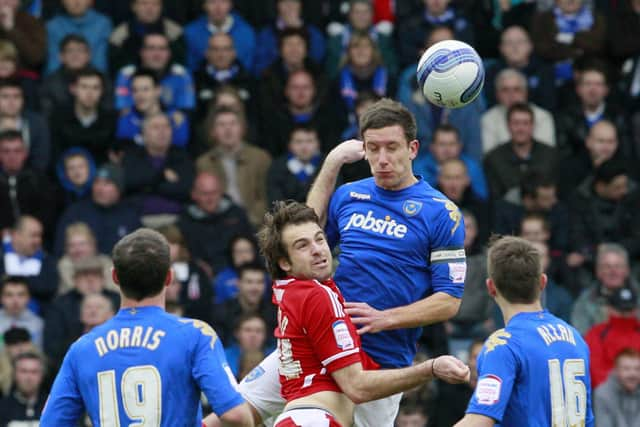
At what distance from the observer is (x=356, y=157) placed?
9.61 metres

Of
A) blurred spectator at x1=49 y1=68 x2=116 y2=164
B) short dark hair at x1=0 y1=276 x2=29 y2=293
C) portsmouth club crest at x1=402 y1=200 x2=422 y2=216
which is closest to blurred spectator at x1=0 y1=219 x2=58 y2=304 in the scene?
short dark hair at x1=0 y1=276 x2=29 y2=293

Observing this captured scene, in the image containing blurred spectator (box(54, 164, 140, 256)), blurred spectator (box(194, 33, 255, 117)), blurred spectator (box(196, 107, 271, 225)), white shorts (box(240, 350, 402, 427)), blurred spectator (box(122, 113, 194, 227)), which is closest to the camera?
white shorts (box(240, 350, 402, 427))

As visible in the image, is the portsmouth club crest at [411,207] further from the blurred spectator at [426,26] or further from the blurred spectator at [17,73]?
the blurred spectator at [426,26]

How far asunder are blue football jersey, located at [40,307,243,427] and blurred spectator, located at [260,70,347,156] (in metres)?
9.58

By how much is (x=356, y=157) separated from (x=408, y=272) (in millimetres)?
992

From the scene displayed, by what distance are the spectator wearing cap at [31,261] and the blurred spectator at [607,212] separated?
6.15m

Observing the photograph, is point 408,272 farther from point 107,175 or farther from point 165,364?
point 107,175

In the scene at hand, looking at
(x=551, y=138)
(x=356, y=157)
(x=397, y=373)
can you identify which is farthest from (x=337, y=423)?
(x=551, y=138)

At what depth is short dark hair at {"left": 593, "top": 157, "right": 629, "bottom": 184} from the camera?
1667 cm

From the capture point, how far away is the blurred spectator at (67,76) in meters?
17.3

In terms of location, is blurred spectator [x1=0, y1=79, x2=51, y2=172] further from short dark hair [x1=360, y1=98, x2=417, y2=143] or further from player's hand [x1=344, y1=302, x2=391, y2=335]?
player's hand [x1=344, y1=302, x2=391, y2=335]

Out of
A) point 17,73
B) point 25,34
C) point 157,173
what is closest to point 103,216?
point 157,173

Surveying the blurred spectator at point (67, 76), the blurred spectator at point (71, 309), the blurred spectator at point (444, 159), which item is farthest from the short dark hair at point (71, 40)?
the blurred spectator at point (444, 159)

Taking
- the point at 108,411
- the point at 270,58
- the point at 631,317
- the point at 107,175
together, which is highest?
the point at 270,58
